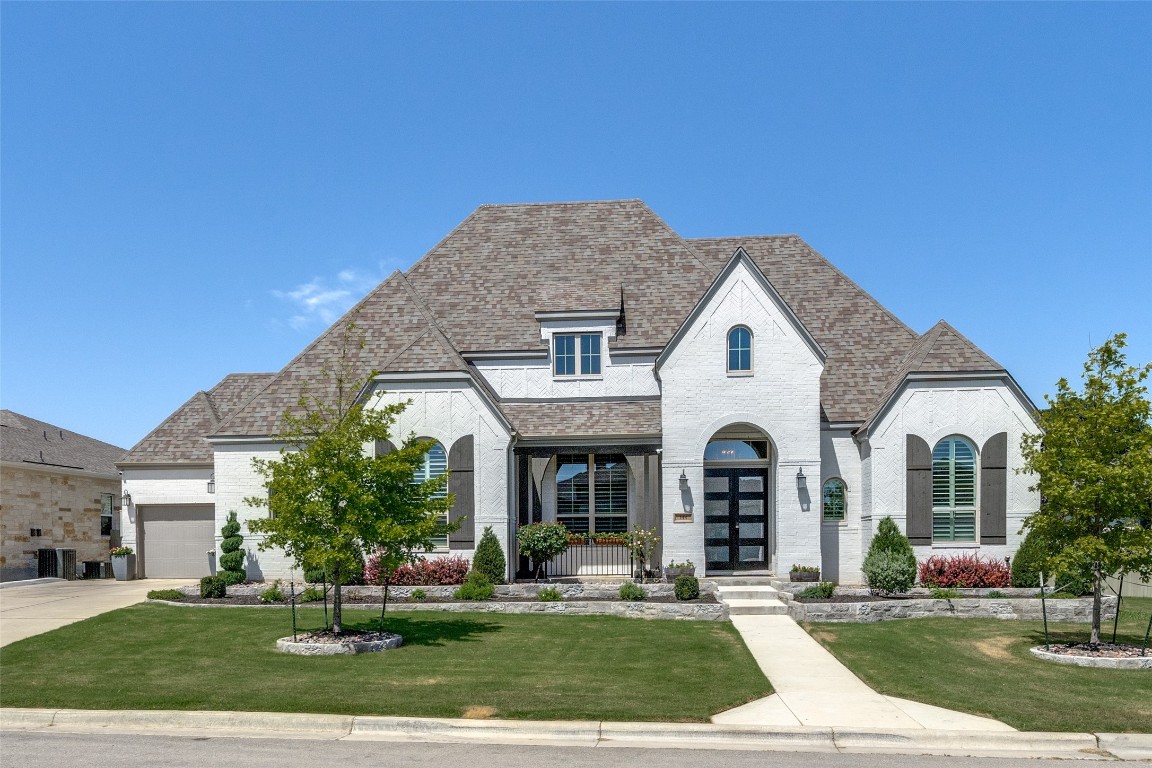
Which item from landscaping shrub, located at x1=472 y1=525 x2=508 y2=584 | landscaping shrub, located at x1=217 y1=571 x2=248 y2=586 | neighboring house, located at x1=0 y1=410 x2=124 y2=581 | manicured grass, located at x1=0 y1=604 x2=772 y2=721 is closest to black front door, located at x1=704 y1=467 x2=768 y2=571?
manicured grass, located at x1=0 y1=604 x2=772 y2=721

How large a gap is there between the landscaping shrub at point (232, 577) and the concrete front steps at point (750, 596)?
1216cm

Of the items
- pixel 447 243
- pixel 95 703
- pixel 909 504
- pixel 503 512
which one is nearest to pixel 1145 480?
pixel 909 504

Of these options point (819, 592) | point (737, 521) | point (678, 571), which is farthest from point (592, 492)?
point (819, 592)

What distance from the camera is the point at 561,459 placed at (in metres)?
24.6

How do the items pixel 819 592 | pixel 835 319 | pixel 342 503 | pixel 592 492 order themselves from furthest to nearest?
pixel 835 319 → pixel 592 492 → pixel 819 592 → pixel 342 503

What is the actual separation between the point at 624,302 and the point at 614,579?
8.51 meters

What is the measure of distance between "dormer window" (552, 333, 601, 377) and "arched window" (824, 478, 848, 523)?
7229 mm

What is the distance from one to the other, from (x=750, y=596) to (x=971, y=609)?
484 centimetres

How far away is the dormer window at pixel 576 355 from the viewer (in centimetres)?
2506

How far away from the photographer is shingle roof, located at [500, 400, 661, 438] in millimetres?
23203

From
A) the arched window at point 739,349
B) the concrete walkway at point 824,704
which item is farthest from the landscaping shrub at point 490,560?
the arched window at point 739,349

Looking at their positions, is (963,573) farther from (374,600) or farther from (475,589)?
(374,600)

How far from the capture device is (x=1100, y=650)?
49.8ft

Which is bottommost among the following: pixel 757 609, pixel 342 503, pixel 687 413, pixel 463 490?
pixel 757 609
